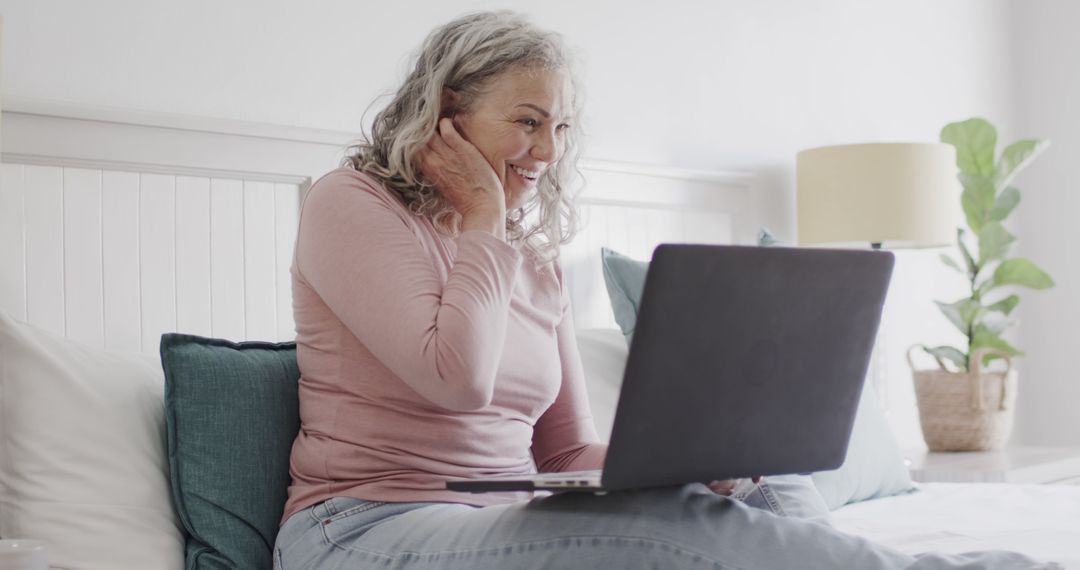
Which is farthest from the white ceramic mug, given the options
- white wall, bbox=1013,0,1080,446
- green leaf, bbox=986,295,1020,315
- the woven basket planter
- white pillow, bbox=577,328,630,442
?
white wall, bbox=1013,0,1080,446

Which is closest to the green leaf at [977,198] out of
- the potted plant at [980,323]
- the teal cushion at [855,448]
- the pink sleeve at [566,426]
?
the potted plant at [980,323]

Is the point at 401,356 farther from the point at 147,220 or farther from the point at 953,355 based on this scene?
the point at 953,355

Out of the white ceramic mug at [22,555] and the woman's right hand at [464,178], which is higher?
the woman's right hand at [464,178]

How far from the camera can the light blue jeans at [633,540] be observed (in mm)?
1054

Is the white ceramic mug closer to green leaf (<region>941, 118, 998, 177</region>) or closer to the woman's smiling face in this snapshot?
the woman's smiling face

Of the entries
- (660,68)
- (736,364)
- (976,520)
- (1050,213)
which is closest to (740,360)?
(736,364)

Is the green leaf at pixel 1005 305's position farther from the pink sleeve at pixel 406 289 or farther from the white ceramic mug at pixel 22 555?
the white ceramic mug at pixel 22 555

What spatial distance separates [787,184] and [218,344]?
2.02 meters

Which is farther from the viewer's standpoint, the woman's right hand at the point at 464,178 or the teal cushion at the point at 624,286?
the teal cushion at the point at 624,286

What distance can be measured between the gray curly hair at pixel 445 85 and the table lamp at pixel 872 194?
4.77 feet

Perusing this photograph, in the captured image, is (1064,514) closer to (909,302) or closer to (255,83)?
(255,83)

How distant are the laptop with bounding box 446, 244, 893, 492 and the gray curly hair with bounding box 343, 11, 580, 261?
497 millimetres

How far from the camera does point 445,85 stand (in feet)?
5.22

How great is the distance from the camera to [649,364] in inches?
40.4
